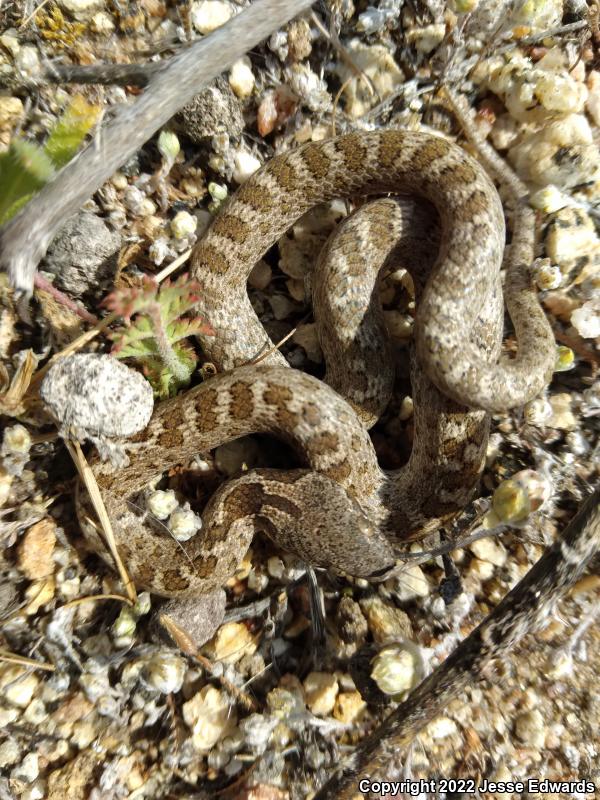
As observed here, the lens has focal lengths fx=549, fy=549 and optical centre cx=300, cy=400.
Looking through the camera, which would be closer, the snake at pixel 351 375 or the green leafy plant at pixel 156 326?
the green leafy plant at pixel 156 326

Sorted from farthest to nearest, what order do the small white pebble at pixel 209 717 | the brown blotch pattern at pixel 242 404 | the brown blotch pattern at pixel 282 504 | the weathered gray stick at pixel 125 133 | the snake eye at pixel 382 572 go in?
the brown blotch pattern at pixel 242 404
the brown blotch pattern at pixel 282 504
the snake eye at pixel 382 572
the small white pebble at pixel 209 717
the weathered gray stick at pixel 125 133

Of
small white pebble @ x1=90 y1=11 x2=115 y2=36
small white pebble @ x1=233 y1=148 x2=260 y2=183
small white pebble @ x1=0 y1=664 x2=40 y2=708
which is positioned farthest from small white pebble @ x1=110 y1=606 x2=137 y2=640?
small white pebble @ x1=90 y1=11 x2=115 y2=36

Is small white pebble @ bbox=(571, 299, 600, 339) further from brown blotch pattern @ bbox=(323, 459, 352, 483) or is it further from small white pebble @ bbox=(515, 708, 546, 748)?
small white pebble @ bbox=(515, 708, 546, 748)

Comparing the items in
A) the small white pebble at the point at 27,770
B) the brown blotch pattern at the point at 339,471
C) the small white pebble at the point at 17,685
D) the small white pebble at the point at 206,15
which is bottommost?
the small white pebble at the point at 27,770

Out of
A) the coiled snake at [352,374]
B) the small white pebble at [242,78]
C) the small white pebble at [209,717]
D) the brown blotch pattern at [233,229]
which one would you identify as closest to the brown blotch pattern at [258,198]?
the coiled snake at [352,374]

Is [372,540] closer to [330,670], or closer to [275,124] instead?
[330,670]

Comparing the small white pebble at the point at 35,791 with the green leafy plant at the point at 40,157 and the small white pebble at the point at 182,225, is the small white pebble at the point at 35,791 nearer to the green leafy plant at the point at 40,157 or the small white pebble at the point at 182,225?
the green leafy plant at the point at 40,157

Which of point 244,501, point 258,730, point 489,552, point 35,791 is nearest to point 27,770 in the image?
point 35,791

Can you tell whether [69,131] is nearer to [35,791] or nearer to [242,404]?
[242,404]
